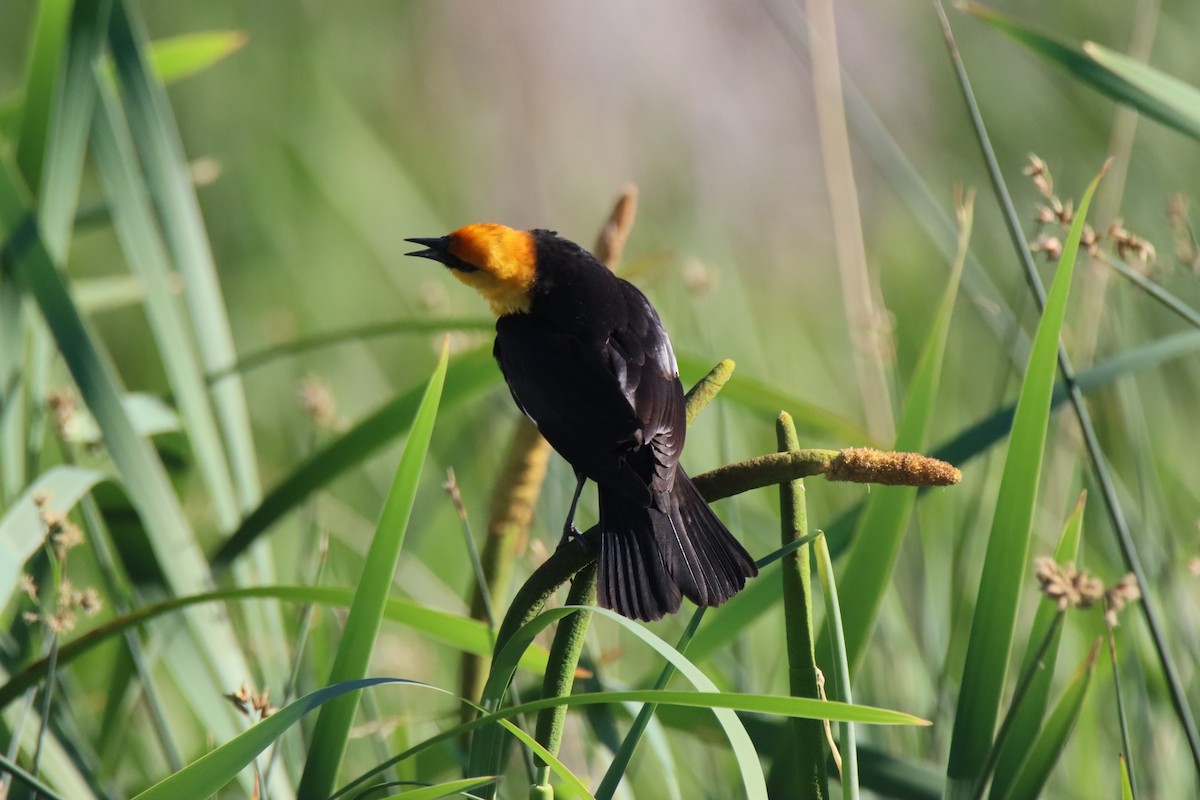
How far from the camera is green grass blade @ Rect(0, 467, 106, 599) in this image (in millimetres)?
1393

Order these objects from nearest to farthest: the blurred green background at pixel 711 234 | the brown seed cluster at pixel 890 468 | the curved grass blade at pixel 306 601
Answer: the brown seed cluster at pixel 890 468 < the curved grass blade at pixel 306 601 < the blurred green background at pixel 711 234

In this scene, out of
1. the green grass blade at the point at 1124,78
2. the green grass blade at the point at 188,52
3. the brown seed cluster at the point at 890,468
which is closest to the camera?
the brown seed cluster at the point at 890,468

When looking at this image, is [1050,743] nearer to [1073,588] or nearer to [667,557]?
[1073,588]

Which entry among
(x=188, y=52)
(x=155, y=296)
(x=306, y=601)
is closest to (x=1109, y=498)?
(x=306, y=601)

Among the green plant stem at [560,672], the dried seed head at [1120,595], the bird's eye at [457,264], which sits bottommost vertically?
the green plant stem at [560,672]

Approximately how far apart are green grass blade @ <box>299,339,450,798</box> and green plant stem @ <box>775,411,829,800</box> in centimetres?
30

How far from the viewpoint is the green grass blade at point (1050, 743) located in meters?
1.12

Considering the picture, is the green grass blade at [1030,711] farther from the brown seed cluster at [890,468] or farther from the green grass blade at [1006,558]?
the brown seed cluster at [890,468]

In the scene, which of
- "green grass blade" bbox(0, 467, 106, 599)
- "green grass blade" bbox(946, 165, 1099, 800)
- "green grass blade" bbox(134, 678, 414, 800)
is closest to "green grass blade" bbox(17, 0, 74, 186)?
"green grass blade" bbox(0, 467, 106, 599)

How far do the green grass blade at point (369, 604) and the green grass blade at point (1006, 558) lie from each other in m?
0.49

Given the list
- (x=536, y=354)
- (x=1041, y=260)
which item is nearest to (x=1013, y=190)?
(x=1041, y=260)

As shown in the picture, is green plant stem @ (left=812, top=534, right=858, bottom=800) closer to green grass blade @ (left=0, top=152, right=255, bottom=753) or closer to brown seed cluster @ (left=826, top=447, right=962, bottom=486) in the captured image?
brown seed cluster @ (left=826, top=447, right=962, bottom=486)

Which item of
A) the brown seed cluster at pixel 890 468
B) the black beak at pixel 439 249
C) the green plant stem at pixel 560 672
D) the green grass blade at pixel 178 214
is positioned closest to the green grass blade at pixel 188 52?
the green grass blade at pixel 178 214

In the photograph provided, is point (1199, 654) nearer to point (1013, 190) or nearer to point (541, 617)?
point (541, 617)
